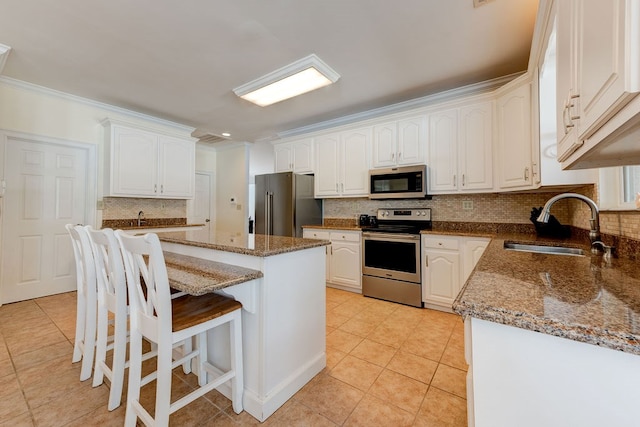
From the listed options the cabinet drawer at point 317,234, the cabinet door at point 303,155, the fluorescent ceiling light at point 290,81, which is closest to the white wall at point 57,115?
the fluorescent ceiling light at point 290,81

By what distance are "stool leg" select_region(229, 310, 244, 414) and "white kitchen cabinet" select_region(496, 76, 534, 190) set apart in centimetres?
259

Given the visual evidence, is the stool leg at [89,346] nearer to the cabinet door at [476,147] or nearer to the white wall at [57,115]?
the white wall at [57,115]

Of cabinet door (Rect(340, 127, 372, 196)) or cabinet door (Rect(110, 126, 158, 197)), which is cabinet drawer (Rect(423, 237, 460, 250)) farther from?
cabinet door (Rect(110, 126, 158, 197))

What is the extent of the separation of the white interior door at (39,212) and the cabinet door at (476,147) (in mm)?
4816

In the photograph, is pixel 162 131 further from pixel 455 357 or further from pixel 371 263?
pixel 455 357

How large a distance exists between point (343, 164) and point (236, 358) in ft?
9.51

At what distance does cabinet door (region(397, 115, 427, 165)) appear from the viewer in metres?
3.12

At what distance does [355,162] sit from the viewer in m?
3.65

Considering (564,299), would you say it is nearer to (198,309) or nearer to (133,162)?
(198,309)

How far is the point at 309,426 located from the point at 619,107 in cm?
173

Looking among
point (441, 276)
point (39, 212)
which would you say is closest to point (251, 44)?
point (441, 276)

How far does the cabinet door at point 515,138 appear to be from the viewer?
2.31m

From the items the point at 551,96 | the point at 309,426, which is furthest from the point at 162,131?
the point at 551,96

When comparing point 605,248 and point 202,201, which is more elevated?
point 202,201
